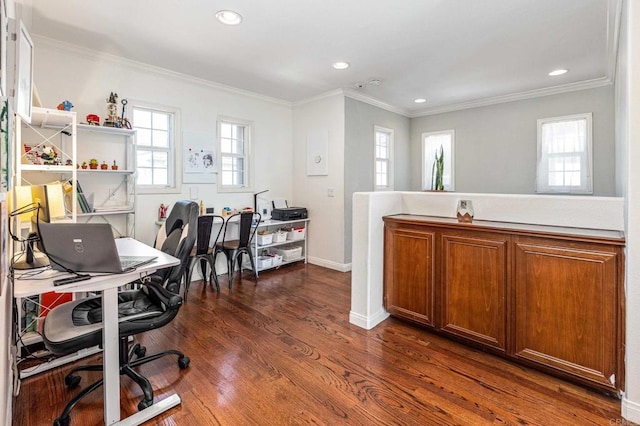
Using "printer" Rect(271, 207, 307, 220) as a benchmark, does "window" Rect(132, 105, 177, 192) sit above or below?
above

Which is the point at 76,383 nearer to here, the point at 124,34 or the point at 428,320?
the point at 428,320

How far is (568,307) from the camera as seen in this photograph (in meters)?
1.98

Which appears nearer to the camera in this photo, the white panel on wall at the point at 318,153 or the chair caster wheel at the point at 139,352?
the chair caster wheel at the point at 139,352

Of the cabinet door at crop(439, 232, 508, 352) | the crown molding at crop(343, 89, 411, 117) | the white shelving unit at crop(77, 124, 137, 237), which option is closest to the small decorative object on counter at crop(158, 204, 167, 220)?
the white shelving unit at crop(77, 124, 137, 237)

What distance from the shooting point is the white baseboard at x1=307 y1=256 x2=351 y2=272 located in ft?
15.5

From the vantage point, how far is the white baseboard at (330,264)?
4.71 metres

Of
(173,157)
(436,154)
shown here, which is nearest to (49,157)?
(173,157)

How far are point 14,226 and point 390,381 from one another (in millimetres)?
2488

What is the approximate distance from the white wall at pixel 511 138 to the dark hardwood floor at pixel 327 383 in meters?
3.47

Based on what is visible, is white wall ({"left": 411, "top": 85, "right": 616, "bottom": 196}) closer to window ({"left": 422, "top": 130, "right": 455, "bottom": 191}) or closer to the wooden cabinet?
window ({"left": 422, "top": 130, "right": 455, "bottom": 191})

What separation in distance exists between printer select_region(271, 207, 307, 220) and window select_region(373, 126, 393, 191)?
1384mm

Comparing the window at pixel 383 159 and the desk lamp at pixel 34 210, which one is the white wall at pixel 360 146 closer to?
the window at pixel 383 159

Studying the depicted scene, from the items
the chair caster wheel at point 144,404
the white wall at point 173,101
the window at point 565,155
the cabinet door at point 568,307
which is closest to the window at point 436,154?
the window at point 565,155

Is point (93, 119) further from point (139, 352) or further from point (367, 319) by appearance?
point (367, 319)
